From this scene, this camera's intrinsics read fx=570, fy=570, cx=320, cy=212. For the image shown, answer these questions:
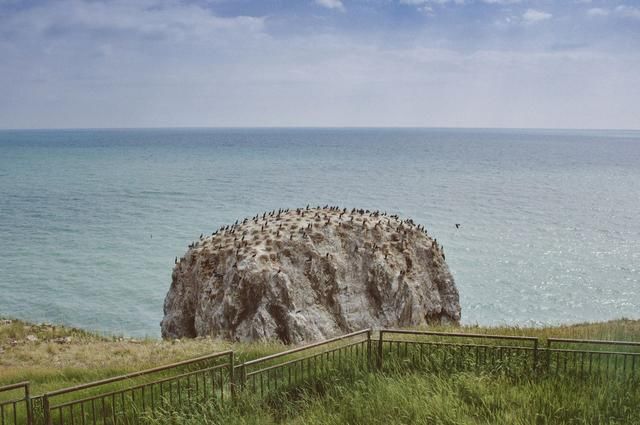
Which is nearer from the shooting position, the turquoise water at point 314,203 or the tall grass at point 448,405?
the tall grass at point 448,405

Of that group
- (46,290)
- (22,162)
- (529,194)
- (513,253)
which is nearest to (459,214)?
(513,253)

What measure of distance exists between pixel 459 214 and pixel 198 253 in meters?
42.1

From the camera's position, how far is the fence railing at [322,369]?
31.1 feet

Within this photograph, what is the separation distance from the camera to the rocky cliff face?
56.5ft

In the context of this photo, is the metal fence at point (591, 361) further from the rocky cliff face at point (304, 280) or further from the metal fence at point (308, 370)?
the rocky cliff face at point (304, 280)

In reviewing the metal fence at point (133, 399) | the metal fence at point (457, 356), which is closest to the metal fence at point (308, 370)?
the metal fence at point (457, 356)

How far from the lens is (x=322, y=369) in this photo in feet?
36.3

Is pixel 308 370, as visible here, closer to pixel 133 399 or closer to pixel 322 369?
pixel 322 369

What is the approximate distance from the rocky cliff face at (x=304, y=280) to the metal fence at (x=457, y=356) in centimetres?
579

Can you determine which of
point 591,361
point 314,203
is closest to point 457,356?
point 591,361

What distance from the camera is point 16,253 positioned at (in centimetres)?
4344

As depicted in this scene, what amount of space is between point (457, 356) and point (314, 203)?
53494 millimetres

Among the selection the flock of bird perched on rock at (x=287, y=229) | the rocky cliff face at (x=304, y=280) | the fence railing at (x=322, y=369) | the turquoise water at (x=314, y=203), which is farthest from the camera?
the turquoise water at (x=314, y=203)

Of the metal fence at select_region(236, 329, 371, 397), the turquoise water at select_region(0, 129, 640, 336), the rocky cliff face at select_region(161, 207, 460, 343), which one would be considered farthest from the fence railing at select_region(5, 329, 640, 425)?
the turquoise water at select_region(0, 129, 640, 336)
